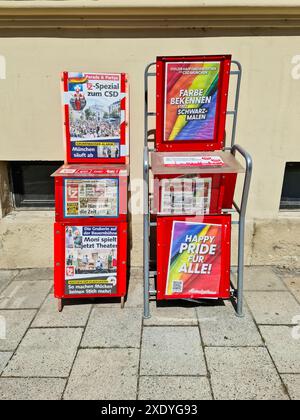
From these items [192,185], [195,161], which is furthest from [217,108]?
[192,185]

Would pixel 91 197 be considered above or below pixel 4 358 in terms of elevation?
above

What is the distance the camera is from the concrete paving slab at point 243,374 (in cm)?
211

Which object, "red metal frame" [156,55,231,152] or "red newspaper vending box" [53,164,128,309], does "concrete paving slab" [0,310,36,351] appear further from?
"red metal frame" [156,55,231,152]

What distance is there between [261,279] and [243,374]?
1.35m

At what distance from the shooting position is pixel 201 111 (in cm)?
276

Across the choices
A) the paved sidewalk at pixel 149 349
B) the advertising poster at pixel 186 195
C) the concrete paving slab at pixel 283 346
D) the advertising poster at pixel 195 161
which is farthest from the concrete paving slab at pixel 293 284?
the advertising poster at pixel 195 161

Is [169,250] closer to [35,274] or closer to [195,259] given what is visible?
[195,259]

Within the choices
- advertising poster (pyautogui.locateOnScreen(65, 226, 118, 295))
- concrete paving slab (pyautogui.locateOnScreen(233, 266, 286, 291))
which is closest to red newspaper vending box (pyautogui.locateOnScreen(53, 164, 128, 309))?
advertising poster (pyautogui.locateOnScreen(65, 226, 118, 295))

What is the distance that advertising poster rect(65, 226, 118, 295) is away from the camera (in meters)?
2.81

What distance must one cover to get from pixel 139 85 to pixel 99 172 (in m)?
1.02

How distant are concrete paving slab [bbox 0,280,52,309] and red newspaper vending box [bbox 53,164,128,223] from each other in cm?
90

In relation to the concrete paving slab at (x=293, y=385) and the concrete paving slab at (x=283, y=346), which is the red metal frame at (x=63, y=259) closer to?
the concrete paving slab at (x=283, y=346)

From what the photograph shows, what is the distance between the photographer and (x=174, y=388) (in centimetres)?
215
